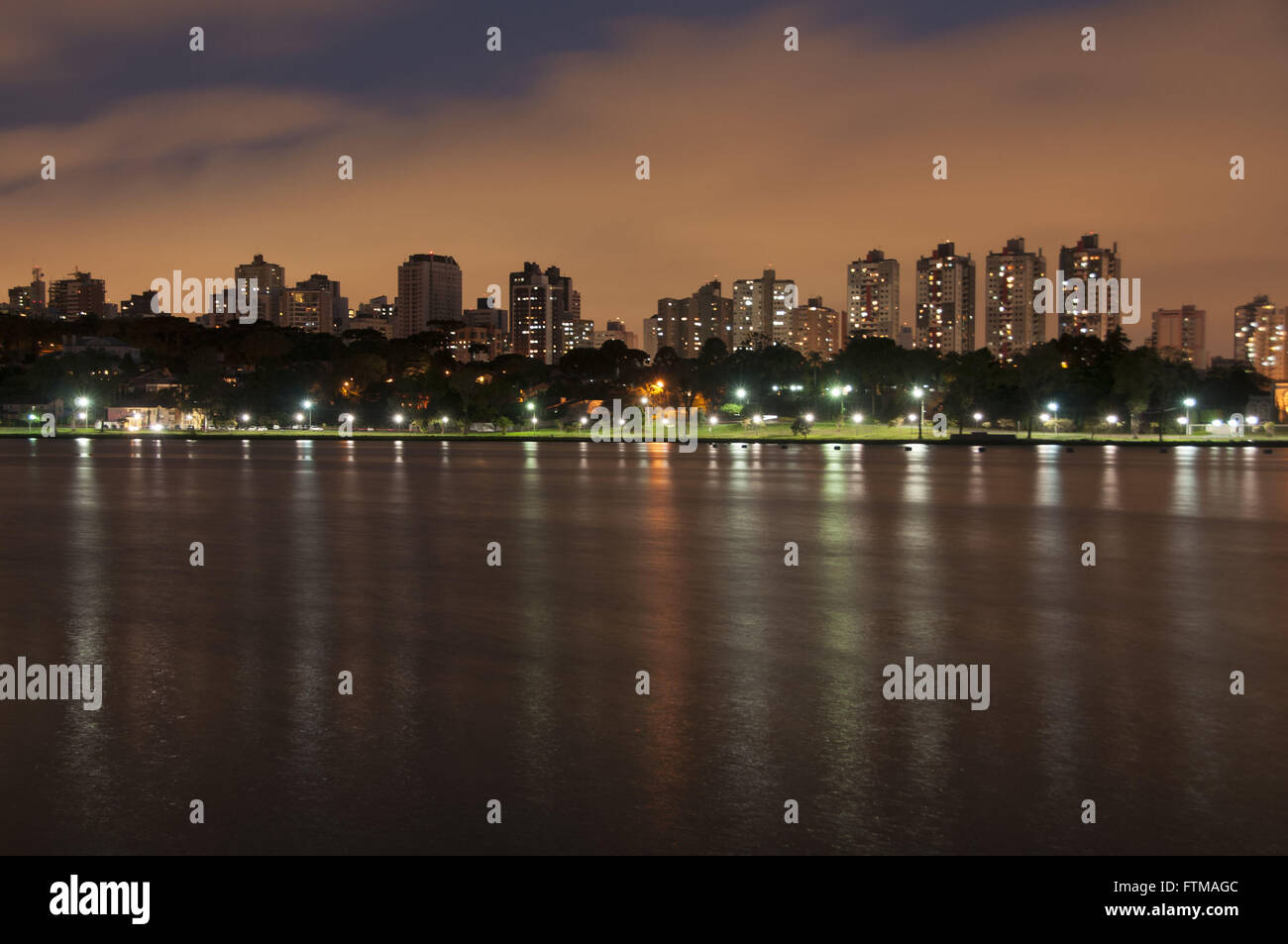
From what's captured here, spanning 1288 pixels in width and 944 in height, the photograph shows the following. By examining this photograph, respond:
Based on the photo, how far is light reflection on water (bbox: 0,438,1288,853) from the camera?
5883mm

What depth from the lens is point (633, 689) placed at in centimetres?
877

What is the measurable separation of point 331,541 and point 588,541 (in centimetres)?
474

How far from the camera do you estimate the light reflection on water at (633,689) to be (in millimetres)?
5883

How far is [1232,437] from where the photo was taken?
336ft
